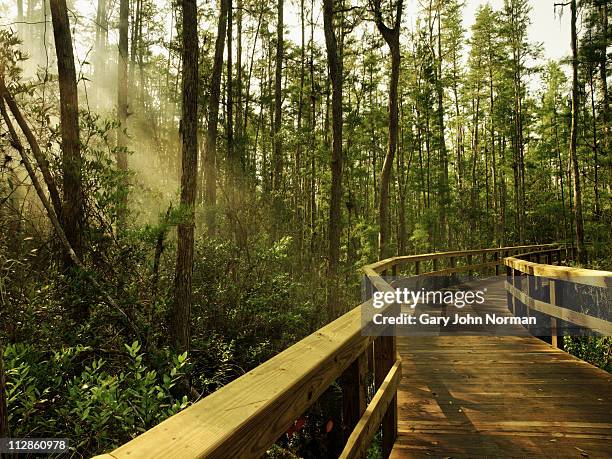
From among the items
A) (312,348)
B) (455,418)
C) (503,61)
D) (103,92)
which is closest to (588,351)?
(455,418)

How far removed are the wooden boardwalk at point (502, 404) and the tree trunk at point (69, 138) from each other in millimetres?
5637

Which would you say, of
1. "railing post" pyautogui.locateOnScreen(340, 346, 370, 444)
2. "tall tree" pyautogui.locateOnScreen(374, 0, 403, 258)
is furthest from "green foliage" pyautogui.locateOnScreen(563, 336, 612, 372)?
"tall tree" pyautogui.locateOnScreen(374, 0, 403, 258)

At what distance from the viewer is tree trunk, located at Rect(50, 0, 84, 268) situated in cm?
670

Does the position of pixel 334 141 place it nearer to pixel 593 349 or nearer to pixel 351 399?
pixel 593 349

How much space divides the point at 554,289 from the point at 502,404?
261cm

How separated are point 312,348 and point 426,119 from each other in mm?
29240

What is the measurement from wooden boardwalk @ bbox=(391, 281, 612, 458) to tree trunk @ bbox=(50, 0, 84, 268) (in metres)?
5.64

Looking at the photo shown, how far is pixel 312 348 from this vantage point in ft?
5.71

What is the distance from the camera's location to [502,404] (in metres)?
4.30

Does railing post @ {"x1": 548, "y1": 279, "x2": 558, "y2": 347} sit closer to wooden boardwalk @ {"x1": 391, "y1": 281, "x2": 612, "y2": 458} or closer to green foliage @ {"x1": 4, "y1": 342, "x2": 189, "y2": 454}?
wooden boardwalk @ {"x1": 391, "y1": 281, "x2": 612, "y2": 458}

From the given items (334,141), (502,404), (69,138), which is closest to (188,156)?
(69,138)

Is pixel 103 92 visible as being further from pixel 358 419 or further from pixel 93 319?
pixel 358 419

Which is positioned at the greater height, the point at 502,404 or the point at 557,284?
the point at 557,284

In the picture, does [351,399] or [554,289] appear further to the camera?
[554,289]
